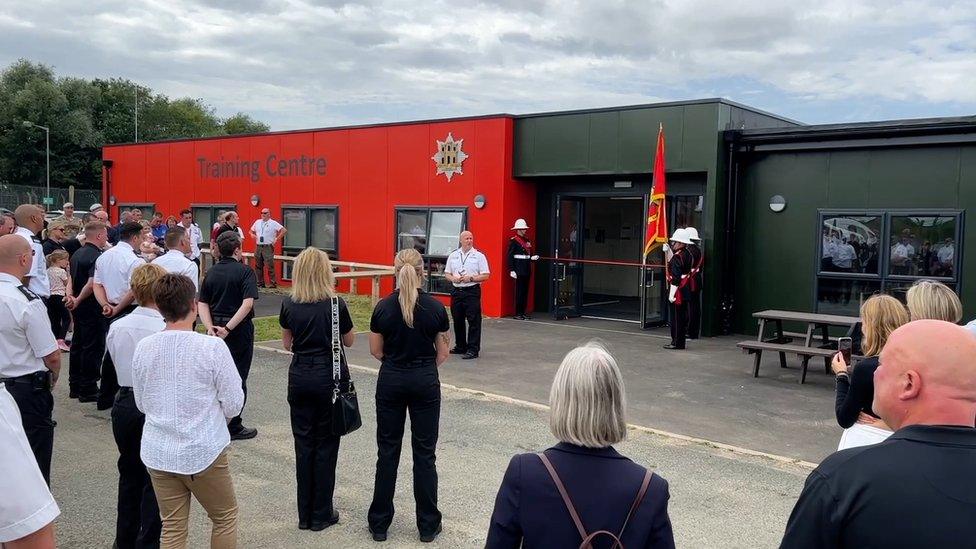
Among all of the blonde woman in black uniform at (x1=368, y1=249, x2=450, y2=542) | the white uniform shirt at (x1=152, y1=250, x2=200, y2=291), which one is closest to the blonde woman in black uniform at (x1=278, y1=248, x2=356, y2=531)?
the blonde woman in black uniform at (x1=368, y1=249, x2=450, y2=542)

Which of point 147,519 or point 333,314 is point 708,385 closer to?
point 333,314

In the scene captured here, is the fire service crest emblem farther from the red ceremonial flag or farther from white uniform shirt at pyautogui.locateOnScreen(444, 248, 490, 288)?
white uniform shirt at pyautogui.locateOnScreen(444, 248, 490, 288)

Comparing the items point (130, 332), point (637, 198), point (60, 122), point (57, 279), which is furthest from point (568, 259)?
point (60, 122)

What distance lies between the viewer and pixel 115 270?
7.43m

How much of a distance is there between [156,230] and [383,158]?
5.13m

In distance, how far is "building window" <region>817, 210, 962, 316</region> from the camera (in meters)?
11.3

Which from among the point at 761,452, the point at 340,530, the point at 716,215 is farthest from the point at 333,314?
the point at 716,215

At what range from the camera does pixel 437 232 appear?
633 inches

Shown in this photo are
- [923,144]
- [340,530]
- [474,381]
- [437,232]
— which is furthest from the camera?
[437,232]

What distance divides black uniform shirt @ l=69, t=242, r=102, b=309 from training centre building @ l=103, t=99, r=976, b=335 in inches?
322

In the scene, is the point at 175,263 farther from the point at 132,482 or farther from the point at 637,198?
the point at 637,198

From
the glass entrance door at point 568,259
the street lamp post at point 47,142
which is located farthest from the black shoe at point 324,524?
the street lamp post at point 47,142

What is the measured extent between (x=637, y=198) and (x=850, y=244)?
4.55 metres

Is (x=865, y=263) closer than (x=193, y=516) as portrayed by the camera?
No
